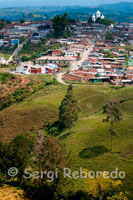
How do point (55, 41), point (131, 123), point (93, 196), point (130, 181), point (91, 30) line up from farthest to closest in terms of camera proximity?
point (91, 30)
point (55, 41)
point (131, 123)
point (130, 181)
point (93, 196)

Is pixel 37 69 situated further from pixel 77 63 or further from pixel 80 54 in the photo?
pixel 80 54

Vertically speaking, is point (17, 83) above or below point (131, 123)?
below

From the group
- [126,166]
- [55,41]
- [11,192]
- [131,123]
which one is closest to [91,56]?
[55,41]

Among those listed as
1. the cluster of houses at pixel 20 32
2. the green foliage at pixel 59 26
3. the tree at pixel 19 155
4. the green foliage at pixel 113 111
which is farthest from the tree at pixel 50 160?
the green foliage at pixel 59 26

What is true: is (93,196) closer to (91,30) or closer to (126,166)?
(126,166)

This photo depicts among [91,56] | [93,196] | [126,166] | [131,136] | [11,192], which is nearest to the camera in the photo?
[93,196]

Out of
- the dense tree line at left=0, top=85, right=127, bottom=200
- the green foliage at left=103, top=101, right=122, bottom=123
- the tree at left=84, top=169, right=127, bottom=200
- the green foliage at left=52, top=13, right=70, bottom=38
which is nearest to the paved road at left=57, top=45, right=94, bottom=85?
the green foliage at left=52, top=13, right=70, bottom=38

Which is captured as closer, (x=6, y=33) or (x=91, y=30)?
(x=6, y=33)

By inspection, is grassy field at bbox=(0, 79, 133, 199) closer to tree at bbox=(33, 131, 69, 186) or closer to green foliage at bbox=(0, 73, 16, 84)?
tree at bbox=(33, 131, 69, 186)
